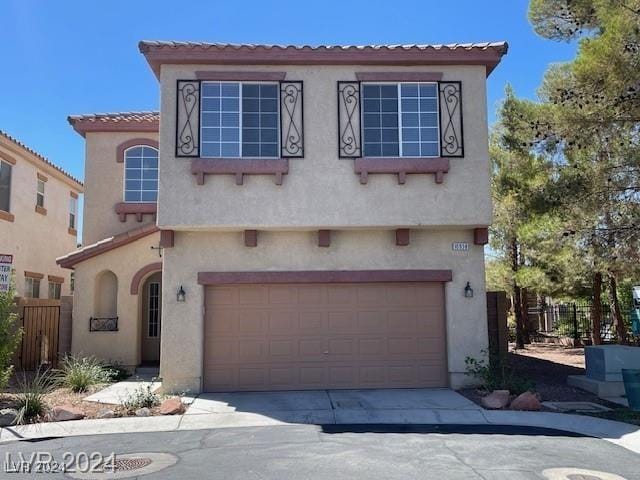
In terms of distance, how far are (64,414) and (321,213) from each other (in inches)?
229

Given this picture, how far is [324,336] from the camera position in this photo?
41.7 feet

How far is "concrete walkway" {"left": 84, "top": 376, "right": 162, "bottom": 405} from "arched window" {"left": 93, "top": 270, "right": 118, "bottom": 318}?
244 centimetres

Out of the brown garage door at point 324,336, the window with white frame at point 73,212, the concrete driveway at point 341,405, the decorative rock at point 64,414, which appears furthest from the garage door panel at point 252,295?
the window with white frame at point 73,212

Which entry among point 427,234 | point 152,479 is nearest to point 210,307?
point 427,234

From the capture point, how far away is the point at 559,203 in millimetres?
13750

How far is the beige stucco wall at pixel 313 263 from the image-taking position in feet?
40.9

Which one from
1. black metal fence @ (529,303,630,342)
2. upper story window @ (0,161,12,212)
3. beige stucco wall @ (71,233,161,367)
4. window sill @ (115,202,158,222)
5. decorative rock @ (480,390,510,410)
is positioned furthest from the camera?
black metal fence @ (529,303,630,342)

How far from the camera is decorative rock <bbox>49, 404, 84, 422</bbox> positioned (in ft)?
33.4

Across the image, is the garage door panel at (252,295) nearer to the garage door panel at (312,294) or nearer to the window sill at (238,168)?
the garage door panel at (312,294)

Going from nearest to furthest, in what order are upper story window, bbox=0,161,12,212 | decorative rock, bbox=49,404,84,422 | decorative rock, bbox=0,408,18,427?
decorative rock, bbox=0,408,18,427 < decorative rock, bbox=49,404,84,422 < upper story window, bbox=0,161,12,212

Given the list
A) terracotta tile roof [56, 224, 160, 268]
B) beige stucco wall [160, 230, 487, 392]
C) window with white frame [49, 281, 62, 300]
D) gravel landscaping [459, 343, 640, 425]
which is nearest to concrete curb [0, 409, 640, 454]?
gravel landscaping [459, 343, 640, 425]

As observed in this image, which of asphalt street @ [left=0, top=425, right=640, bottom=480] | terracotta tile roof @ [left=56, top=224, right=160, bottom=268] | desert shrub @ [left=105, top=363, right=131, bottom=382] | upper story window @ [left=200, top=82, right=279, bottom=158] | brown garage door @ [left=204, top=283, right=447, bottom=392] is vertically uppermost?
upper story window @ [left=200, top=82, right=279, bottom=158]

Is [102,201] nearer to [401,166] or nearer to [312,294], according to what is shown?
[312,294]

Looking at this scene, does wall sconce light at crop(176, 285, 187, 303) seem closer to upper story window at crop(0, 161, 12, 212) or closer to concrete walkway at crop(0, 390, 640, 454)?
concrete walkway at crop(0, 390, 640, 454)
